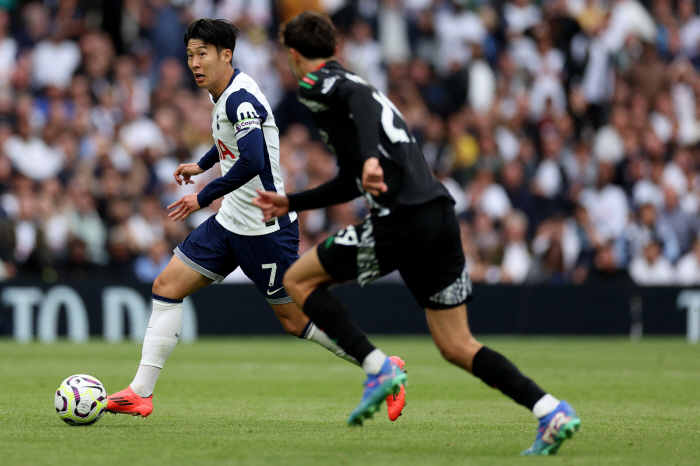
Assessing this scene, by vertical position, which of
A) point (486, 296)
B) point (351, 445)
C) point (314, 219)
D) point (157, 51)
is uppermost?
point (157, 51)

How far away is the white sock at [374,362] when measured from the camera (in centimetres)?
517

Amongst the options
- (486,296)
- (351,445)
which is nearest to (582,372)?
(486,296)

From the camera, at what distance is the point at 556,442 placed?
5113mm

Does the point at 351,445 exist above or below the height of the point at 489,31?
below

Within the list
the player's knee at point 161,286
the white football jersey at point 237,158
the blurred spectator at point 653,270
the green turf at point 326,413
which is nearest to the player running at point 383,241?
the green turf at point 326,413

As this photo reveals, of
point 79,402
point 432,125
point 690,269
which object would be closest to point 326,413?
point 79,402

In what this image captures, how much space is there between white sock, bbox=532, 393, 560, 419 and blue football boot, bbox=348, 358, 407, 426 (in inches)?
27.0

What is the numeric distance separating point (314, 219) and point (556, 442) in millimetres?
11325

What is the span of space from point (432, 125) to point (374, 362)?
41.5 feet

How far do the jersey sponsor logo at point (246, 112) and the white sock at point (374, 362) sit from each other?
6.55 ft

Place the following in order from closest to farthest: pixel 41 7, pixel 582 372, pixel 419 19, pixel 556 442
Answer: pixel 556 442 < pixel 582 372 < pixel 41 7 < pixel 419 19

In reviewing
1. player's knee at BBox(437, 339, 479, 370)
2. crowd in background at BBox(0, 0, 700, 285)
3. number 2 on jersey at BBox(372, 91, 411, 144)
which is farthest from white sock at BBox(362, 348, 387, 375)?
crowd in background at BBox(0, 0, 700, 285)

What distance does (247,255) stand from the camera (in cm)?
679

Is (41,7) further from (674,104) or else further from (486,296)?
(674,104)
